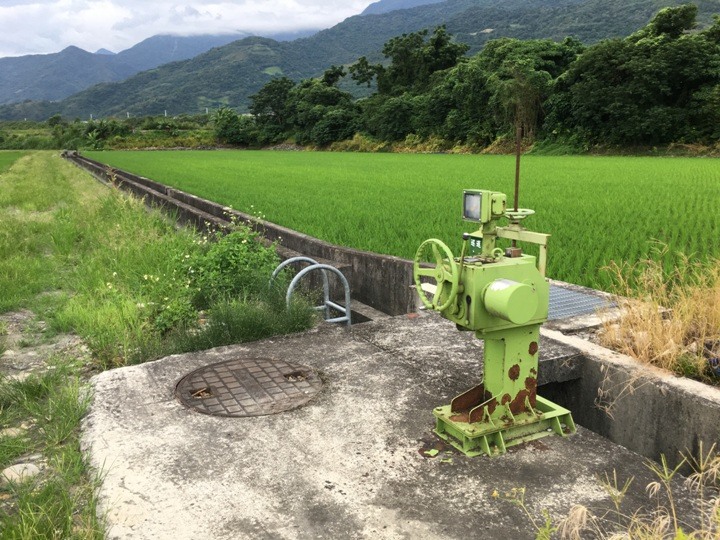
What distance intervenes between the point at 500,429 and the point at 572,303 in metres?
1.94

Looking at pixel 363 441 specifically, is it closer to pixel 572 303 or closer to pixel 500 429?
pixel 500 429

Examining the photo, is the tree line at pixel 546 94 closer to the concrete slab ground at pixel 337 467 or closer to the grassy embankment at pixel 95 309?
the grassy embankment at pixel 95 309

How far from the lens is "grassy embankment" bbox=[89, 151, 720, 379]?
10.9 feet

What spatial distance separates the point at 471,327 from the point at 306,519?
95 cm

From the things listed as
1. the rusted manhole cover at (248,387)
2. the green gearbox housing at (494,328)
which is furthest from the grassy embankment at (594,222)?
the rusted manhole cover at (248,387)

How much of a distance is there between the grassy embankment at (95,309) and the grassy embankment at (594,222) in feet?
5.15

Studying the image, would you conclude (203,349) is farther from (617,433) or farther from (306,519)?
(617,433)

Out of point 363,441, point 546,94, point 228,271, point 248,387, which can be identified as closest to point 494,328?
point 363,441

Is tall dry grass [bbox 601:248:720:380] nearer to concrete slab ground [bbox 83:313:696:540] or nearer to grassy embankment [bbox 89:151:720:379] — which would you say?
grassy embankment [bbox 89:151:720:379]

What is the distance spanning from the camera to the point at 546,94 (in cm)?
3466

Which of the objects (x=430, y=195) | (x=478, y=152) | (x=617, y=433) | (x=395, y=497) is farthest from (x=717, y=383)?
(x=478, y=152)

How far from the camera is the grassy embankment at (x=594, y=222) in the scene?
130 inches

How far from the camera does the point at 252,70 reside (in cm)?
18288

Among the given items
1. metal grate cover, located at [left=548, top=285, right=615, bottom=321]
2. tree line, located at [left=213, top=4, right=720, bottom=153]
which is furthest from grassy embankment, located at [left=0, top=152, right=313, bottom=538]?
tree line, located at [left=213, top=4, right=720, bottom=153]
